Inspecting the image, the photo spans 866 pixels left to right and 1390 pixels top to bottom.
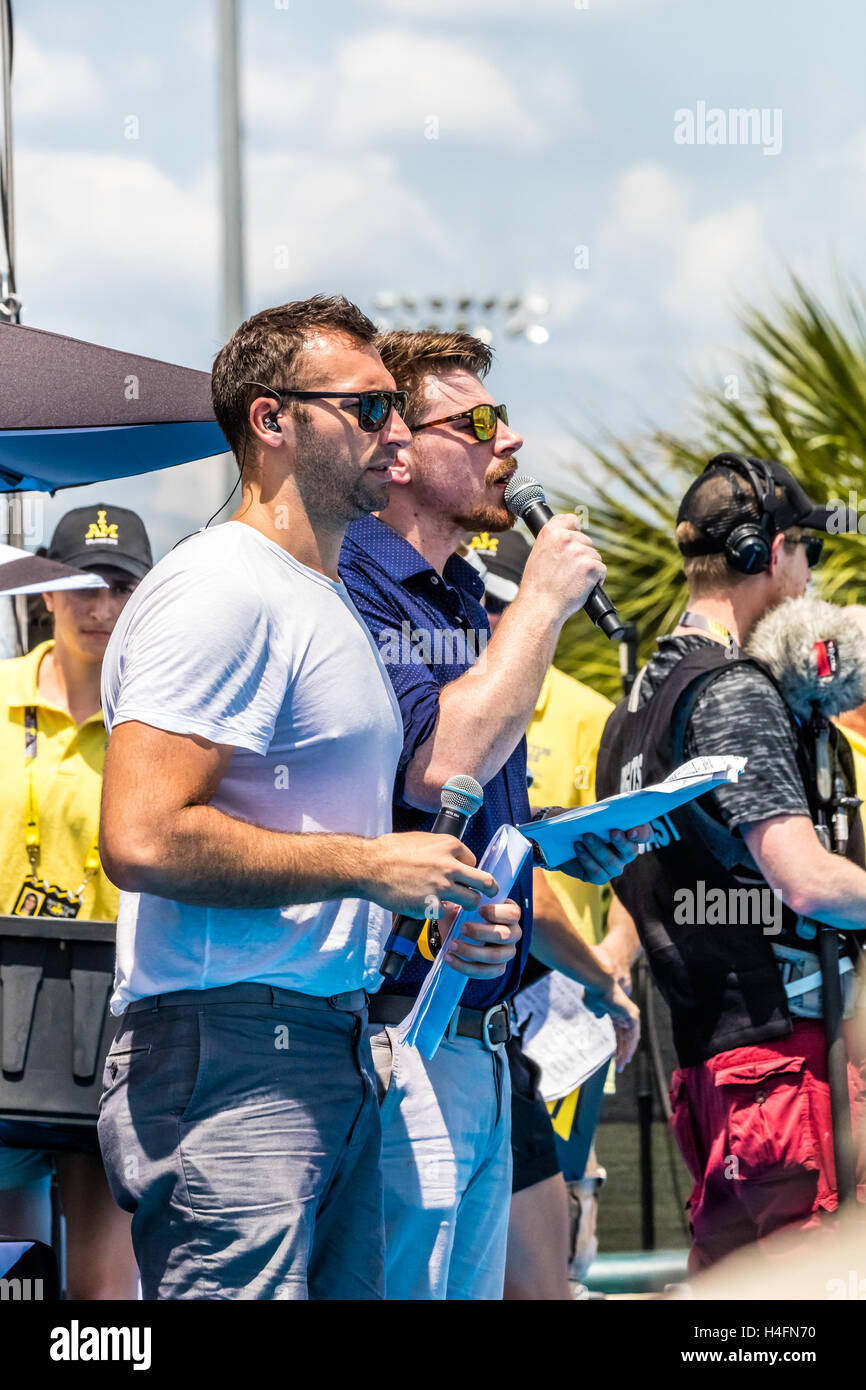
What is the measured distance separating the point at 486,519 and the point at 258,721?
0.93 metres

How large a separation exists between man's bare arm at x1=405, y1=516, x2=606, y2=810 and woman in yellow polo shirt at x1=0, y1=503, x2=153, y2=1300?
60.0 inches

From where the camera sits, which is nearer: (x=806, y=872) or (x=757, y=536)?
(x=806, y=872)

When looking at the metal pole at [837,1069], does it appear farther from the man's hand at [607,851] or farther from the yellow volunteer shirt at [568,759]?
the yellow volunteer shirt at [568,759]

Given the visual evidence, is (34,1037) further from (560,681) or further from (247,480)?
(560,681)

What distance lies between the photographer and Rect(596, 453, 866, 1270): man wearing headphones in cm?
312

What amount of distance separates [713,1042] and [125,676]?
1.68m

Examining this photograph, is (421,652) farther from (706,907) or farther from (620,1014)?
(620,1014)

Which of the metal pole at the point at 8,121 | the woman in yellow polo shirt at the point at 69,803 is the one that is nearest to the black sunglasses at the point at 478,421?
the woman in yellow polo shirt at the point at 69,803

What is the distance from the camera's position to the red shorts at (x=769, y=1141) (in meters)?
3.13

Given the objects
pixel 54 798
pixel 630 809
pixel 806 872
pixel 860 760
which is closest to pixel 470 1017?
pixel 630 809

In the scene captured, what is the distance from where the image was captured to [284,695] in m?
2.23

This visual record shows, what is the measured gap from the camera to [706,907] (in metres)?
3.33

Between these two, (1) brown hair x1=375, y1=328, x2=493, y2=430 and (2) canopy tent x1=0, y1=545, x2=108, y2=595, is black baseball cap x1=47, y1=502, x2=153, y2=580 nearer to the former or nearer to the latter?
(2) canopy tent x1=0, y1=545, x2=108, y2=595

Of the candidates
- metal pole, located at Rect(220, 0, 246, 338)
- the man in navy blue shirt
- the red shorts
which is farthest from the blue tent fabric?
metal pole, located at Rect(220, 0, 246, 338)
